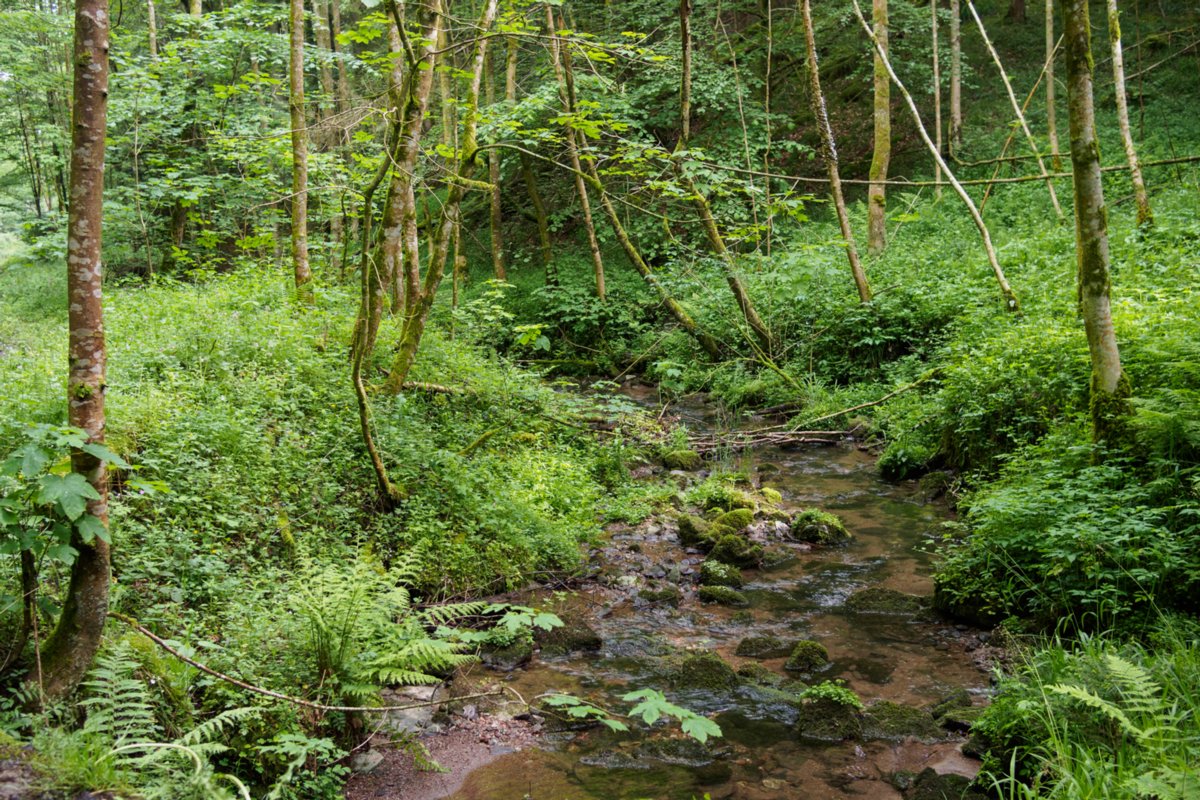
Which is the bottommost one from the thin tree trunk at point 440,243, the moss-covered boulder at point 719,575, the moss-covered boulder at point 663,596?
the moss-covered boulder at point 663,596

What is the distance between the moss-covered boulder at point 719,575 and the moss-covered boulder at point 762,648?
1.29 m

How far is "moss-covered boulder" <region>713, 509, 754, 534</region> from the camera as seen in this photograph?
30.7 feet

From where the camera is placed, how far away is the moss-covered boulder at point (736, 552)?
8672 millimetres

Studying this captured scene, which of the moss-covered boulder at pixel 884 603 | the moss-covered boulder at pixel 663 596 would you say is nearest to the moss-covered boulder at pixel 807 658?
the moss-covered boulder at pixel 884 603

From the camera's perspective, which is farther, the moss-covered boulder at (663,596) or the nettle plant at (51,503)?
the moss-covered boulder at (663,596)

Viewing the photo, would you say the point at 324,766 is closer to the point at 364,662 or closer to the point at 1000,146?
the point at 364,662

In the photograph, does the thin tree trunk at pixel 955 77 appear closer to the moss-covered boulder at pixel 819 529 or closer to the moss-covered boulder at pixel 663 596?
the moss-covered boulder at pixel 819 529

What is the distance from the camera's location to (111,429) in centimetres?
600

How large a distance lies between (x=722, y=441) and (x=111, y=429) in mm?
8902

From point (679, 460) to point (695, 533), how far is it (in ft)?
9.20

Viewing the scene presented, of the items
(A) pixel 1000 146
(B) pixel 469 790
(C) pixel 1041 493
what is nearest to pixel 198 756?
(B) pixel 469 790

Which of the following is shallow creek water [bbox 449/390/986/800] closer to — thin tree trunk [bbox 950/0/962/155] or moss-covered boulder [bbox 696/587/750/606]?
moss-covered boulder [bbox 696/587/750/606]

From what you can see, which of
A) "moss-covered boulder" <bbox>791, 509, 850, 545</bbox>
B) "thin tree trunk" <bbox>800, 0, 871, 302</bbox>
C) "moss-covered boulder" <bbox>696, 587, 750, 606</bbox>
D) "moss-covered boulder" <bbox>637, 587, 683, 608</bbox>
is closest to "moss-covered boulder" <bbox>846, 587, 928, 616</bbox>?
"moss-covered boulder" <bbox>696, 587, 750, 606</bbox>

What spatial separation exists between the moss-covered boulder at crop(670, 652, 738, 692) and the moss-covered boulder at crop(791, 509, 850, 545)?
335 centimetres
